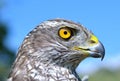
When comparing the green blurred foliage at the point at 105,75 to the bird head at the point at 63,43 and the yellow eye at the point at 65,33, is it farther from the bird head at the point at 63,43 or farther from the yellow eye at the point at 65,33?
the yellow eye at the point at 65,33

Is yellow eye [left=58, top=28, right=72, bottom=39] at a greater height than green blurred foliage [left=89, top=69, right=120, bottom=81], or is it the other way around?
green blurred foliage [left=89, top=69, right=120, bottom=81]

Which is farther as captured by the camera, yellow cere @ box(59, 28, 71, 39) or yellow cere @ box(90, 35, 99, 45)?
yellow cere @ box(90, 35, 99, 45)

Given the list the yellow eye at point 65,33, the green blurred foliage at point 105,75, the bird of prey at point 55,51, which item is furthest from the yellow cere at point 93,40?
the green blurred foliage at point 105,75

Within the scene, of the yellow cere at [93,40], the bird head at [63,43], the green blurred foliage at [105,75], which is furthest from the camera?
the green blurred foliage at [105,75]

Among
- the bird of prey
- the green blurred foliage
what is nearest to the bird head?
the bird of prey

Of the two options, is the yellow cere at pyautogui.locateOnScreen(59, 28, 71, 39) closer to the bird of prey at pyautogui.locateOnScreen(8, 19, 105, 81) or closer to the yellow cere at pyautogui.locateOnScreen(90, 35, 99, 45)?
the bird of prey at pyautogui.locateOnScreen(8, 19, 105, 81)

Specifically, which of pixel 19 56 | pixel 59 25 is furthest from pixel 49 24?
pixel 19 56

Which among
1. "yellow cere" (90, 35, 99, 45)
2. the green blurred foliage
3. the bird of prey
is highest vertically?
the green blurred foliage

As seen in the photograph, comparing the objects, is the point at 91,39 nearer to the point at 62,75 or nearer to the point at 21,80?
the point at 62,75
